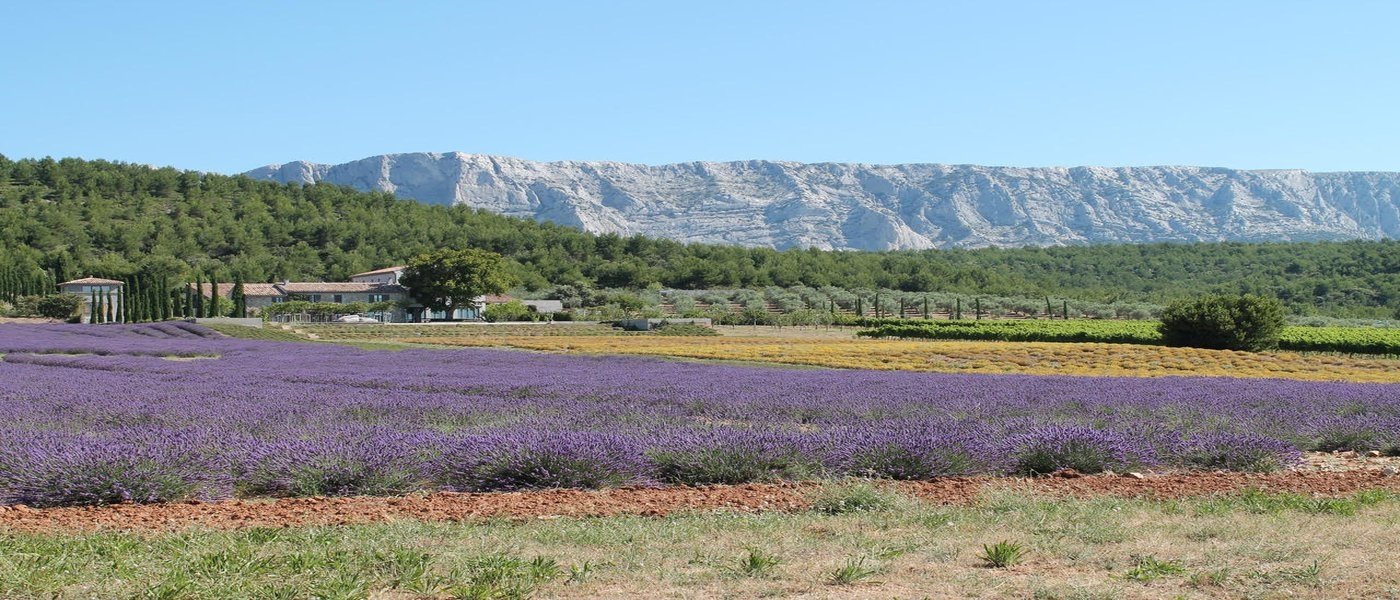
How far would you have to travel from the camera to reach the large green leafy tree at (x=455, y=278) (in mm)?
82625

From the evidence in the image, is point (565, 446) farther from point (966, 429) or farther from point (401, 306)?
point (401, 306)

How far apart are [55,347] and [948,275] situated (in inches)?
3936

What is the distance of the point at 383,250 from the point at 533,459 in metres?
117

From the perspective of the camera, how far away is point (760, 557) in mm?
6086

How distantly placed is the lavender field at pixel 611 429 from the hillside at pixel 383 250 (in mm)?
83546

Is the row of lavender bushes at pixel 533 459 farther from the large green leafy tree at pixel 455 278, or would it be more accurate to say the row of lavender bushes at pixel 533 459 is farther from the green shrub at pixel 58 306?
the green shrub at pixel 58 306

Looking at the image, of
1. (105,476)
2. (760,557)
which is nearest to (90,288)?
(105,476)

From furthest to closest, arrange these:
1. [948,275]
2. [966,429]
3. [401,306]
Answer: [948,275] → [401,306] → [966,429]

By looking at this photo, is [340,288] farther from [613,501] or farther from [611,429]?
[613,501]

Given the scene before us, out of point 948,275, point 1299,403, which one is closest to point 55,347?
point 1299,403

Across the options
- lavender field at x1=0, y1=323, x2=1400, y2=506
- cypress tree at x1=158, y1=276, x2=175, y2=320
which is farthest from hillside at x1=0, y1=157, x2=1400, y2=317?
lavender field at x1=0, y1=323, x2=1400, y2=506

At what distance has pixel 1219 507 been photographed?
26.8 ft

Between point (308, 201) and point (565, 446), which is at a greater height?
point (308, 201)

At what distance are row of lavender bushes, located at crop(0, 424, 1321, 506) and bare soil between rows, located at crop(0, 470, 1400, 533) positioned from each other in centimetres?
27
